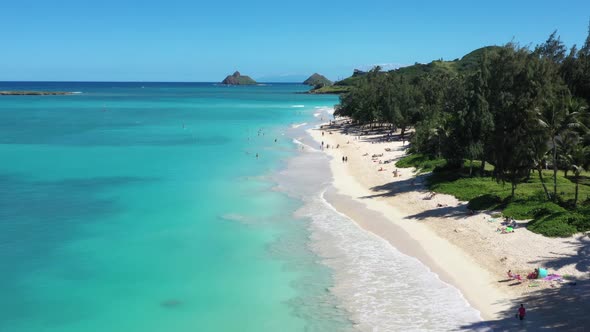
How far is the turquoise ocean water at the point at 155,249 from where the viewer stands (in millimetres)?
23000

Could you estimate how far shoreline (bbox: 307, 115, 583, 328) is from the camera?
22703 mm

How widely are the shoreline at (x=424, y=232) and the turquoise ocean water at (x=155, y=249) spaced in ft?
16.9

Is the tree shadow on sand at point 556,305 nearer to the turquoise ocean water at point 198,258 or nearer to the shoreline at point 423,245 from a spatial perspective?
the shoreline at point 423,245

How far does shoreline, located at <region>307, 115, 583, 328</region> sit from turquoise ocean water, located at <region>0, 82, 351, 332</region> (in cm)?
516

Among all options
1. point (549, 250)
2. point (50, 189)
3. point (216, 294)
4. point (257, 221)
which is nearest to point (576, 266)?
point (549, 250)

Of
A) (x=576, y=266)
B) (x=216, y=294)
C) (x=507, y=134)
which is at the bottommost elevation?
(x=216, y=294)

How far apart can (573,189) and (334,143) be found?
45.4 m

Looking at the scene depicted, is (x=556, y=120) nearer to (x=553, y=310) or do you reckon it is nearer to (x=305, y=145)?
(x=553, y=310)

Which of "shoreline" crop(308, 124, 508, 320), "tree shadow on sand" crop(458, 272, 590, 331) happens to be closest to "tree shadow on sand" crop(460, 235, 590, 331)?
"tree shadow on sand" crop(458, 272, 590, 331)

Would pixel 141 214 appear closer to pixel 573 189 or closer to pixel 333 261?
pixel 333 261

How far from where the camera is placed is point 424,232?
105 feet

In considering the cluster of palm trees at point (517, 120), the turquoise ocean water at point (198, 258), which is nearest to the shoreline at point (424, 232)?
the turquoise ocean water at point (198, 258)

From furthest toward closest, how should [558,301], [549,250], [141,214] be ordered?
[141,214], [549,250], [558,301]

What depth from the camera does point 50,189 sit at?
47.9 m
